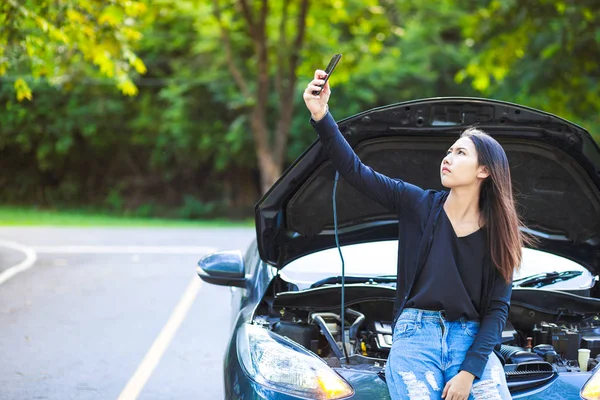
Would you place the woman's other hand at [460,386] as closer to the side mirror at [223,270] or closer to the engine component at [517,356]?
the engine component at [517,356]

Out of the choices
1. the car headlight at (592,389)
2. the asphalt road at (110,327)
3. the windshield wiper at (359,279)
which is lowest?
the asphalt road at (110,327)

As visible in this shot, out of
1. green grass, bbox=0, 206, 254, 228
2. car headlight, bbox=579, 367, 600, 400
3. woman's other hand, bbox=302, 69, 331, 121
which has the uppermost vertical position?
woman's other hand, bbox=302, 69, 331, 121

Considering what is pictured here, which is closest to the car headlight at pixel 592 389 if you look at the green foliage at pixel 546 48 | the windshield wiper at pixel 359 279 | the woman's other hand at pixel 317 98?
the windshield wiper at pixel 359 279

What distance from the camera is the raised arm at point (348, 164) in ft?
9.30

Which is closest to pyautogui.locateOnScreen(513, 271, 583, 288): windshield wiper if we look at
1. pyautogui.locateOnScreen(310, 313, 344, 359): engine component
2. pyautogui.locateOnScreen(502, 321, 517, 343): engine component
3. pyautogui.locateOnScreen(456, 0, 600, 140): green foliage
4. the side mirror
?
pyautogui.locateOnScreen(502, 321, 517, 343): engine component

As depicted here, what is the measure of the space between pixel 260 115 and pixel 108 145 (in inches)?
404

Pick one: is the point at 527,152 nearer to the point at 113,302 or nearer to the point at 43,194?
the point at 113,302

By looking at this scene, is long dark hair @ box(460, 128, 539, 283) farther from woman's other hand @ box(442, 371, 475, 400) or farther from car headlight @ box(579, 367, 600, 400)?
car headlight @ box(579, 367, 600, 400)

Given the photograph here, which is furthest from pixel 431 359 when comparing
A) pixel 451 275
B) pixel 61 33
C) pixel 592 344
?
pixel 61 33

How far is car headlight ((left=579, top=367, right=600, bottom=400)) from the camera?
283cm

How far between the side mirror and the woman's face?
1.46 metres

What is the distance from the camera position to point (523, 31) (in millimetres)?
15734

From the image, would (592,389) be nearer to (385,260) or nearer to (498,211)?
(498,211)

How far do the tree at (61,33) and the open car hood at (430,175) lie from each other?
4611mm
